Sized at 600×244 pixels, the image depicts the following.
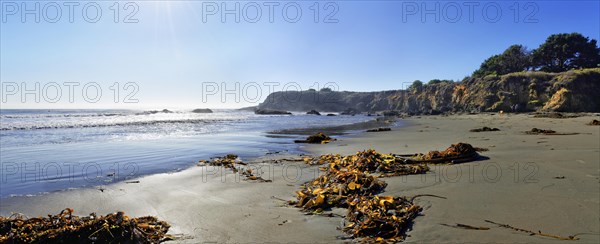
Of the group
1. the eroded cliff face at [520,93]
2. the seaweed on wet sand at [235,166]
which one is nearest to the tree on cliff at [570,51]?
the eroded cliff face at [520,93]

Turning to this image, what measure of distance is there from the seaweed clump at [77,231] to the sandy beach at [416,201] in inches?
16.3

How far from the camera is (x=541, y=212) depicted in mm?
3279

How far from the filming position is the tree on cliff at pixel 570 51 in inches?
1563

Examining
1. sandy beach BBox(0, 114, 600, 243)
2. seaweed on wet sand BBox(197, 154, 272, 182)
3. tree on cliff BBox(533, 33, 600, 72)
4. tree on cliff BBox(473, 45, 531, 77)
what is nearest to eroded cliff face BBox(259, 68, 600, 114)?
tree on cliff BBox(473, 45, 531, 77)

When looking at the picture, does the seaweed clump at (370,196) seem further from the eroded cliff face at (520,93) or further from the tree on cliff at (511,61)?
the tree on cliff at (511,61)

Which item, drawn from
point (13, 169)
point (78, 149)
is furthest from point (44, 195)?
point (78, 149)

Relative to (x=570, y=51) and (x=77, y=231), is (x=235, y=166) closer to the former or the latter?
(x=77, y=231)

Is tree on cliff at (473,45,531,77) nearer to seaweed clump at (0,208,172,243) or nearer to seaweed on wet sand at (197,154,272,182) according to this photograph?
seaweed on wet sand at (197,154,272,182)

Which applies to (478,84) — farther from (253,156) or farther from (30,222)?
(30,222)

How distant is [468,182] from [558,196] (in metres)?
1.07

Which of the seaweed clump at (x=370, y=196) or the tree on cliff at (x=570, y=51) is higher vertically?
the tree on cliff at (x=570, y=51)

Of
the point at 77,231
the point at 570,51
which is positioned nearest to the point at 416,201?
the point at 77,231

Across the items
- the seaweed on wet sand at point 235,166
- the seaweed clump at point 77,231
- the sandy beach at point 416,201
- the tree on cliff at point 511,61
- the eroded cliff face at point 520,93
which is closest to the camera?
the seaweed clump at point 77,231

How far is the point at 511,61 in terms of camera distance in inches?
1836
